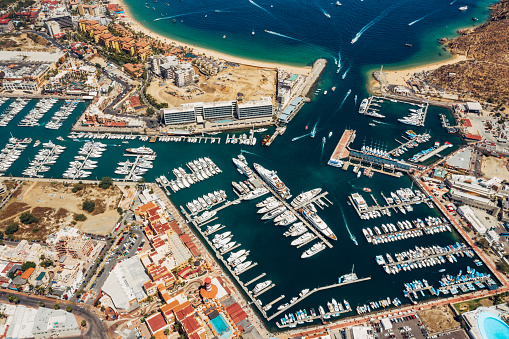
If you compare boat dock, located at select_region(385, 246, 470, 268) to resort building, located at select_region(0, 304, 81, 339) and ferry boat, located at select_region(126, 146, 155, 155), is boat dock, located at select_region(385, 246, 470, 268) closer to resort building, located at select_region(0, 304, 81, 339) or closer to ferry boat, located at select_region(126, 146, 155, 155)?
resort building, located at select_region(0, 304, 81, 339)

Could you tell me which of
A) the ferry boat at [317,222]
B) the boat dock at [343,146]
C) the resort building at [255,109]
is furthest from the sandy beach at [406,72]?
the ferry boat at [317,222]

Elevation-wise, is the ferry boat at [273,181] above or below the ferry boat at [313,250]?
above

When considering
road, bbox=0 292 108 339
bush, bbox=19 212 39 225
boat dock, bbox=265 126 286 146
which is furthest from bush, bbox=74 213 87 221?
boat dock, bbox=265 126 286 146

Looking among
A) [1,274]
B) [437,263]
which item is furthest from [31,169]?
[437,263]

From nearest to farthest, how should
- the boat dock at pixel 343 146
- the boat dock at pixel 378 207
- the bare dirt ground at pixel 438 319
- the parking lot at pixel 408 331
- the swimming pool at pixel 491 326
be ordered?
the swimming pool at pixel 491 326 < the parking lot at pixel 408 331 < the bare dirt ground at pixel 438 319 < the boat dock at pixel 378 207 < the boat dock at pixel 343 146

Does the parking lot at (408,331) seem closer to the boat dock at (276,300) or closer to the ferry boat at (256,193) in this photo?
the boat dock at (276,300)

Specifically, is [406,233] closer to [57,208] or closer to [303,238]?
[303,238]
